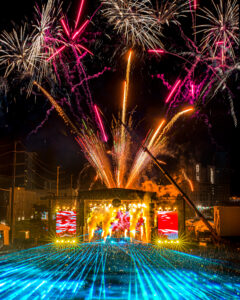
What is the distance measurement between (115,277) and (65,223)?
10.9m

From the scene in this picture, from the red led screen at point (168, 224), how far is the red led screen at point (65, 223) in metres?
5.90

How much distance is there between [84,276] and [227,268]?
6.17m

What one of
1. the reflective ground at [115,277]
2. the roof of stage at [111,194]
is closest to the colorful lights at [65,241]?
the roof of stage at [111,194]

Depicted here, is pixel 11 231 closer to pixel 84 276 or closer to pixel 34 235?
pixel 34 235

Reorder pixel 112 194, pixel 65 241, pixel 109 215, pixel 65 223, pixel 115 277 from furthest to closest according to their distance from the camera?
pixel 109 215 → pixel 112 194 → pixel 65 241 → pixel 65 223 → pixel 115 277

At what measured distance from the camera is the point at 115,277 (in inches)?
452

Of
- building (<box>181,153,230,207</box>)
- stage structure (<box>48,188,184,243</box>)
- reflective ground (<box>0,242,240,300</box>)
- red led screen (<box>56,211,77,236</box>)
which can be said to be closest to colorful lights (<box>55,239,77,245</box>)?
stage structure (<box>48,188,184,243</box>)

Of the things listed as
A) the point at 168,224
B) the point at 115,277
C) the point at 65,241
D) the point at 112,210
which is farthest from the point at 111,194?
the point at 115,277

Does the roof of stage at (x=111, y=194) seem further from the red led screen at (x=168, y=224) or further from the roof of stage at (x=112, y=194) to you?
the red led screen at (x=168, y=224)

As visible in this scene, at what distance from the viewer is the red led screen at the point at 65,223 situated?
2178 cm

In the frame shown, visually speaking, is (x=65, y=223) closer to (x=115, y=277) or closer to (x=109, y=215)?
(x=109, y=215)

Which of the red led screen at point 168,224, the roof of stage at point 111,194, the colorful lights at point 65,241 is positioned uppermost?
the roof of stage at point 111,194

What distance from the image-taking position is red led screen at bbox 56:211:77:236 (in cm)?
2178

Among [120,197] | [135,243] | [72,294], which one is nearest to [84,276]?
[72,294]
